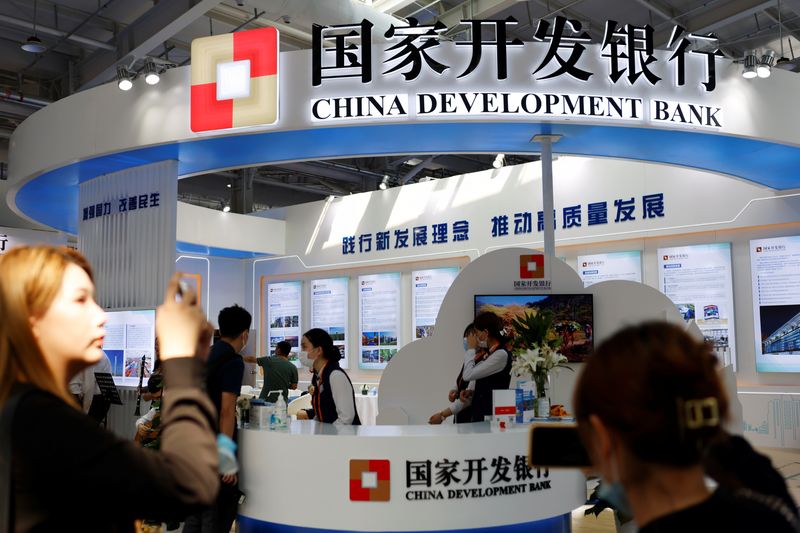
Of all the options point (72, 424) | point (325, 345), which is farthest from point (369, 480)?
point (72, 424)

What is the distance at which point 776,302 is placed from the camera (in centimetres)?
769

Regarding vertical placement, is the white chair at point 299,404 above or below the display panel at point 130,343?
below

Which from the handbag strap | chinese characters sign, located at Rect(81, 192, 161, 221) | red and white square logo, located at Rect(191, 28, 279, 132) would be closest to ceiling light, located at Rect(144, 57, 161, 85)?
red and white square logo, located at Rect(191, 28, 279, 132)

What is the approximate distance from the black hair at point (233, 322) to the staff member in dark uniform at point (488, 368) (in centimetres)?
161

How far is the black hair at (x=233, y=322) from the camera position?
3691mm

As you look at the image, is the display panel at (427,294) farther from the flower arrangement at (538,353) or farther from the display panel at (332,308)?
the flower arrangement at (538,353)

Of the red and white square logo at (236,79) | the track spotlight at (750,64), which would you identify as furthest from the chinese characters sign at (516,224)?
the red and white square logo at (236,79)

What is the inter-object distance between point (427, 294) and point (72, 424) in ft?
30.6

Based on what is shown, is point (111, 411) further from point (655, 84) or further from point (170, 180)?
point (655, 84)

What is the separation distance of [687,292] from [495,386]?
14.4 ft

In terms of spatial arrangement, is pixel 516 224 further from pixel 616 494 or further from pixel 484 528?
pixel 616 494

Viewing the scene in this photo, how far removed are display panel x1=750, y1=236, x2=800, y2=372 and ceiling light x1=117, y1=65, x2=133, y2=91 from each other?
252 inches

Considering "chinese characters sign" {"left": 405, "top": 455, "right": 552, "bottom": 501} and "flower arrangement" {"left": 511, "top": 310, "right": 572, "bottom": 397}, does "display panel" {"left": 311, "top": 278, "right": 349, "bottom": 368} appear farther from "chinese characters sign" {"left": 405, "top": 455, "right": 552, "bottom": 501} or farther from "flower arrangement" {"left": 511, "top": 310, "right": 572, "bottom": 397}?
"chinese characters sign" {"left": 405, "top": 455, "right": 552, "bottom": 501}

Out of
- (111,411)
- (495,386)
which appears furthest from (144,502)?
(111,411)
